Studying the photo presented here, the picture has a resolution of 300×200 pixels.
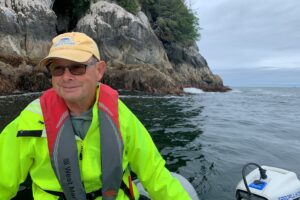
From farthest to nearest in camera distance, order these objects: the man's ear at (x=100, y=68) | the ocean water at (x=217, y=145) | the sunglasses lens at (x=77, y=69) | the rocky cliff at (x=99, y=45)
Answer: the rocky cliff at (x=99, y=45)
the ocean water at (x=217, y=145)
the man's ear at (x=100, y=68)
the sunglasses lens at (x=77, y=69)

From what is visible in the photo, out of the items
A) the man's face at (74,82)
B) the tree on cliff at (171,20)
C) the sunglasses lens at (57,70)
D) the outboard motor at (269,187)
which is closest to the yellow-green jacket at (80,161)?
the man's face at (74,82)

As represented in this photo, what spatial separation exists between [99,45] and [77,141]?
24.5 metres

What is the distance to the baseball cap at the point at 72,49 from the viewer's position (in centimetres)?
216

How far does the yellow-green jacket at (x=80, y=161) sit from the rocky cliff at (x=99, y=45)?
651 inches

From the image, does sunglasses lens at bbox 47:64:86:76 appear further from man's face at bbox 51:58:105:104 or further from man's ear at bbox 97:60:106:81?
man's ear at bbox 97:60:106:81

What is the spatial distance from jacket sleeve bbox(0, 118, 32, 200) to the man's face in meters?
0.42

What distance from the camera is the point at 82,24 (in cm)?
2609

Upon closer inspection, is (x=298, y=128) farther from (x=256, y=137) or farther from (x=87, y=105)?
(x=87, y=105)

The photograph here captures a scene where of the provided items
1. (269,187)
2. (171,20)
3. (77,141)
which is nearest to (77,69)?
(77,141)

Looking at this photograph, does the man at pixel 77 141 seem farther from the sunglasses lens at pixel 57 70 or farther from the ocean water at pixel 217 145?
the ocean water at pixel 217 145

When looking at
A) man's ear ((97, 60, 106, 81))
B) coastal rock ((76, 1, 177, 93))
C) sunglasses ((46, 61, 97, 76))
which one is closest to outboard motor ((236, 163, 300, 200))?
man's ear ((97, 60, 106, 81))

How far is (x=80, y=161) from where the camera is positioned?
7.75 feet

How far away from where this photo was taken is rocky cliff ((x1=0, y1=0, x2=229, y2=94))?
19344 mm

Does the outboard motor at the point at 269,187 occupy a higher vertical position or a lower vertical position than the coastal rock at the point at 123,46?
lower
